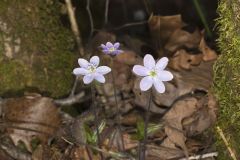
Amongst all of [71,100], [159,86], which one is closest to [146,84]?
[159,86]

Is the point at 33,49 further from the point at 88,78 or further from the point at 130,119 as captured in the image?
the point at 88,78

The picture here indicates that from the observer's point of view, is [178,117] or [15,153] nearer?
[15,153]

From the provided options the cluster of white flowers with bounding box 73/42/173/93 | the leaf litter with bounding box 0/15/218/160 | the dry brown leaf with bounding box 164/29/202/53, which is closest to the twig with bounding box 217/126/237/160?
the leaf litter with bounding box 0/15/218/160

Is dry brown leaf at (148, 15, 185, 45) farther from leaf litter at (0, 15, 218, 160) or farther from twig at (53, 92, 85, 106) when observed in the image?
twig at (53, 92, 85, 106)

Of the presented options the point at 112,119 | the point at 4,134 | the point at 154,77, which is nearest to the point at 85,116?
the point at 112,119

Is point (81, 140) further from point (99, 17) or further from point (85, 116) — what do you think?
point (99, 17)

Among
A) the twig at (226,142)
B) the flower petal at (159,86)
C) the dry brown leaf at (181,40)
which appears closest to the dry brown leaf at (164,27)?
the dry brown leaf at (181,40)
